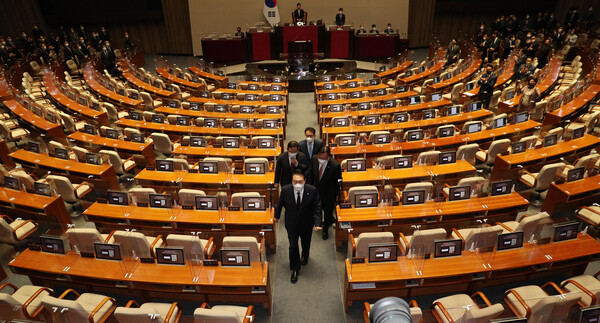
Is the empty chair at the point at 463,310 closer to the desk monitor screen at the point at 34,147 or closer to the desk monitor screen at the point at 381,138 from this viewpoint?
the desk monitor screen at the point at 381,138

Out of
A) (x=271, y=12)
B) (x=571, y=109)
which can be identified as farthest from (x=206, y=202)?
(x=271, y=12)

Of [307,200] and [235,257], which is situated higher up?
[307,200]

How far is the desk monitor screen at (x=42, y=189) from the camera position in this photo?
643 cm

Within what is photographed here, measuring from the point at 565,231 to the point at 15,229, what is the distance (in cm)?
810

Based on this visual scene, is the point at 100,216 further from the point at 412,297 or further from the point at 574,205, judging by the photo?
the point at 574,205

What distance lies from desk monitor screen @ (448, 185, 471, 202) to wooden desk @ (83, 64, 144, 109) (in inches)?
359

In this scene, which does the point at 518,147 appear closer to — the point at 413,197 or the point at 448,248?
the point at 413,197

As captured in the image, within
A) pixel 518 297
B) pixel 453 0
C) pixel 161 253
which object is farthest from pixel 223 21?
pixel 518 297

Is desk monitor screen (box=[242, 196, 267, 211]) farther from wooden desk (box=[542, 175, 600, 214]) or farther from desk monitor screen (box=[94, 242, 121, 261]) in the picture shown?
wooden desk (box=[542, 175, 600, 214])

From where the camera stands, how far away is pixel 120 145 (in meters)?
8.38

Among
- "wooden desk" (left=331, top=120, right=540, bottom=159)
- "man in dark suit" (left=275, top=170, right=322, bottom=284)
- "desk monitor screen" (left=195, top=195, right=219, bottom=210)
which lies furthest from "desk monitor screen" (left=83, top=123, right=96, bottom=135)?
"man in dark suit" (left=275, top=170, right=322, bottom=284)

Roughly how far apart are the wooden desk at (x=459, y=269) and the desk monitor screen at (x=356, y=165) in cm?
233

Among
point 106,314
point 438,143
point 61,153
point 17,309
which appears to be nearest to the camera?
point 17,309

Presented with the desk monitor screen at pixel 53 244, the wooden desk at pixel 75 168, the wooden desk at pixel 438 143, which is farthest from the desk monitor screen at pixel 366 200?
the wooden desk at pixel 75 168
